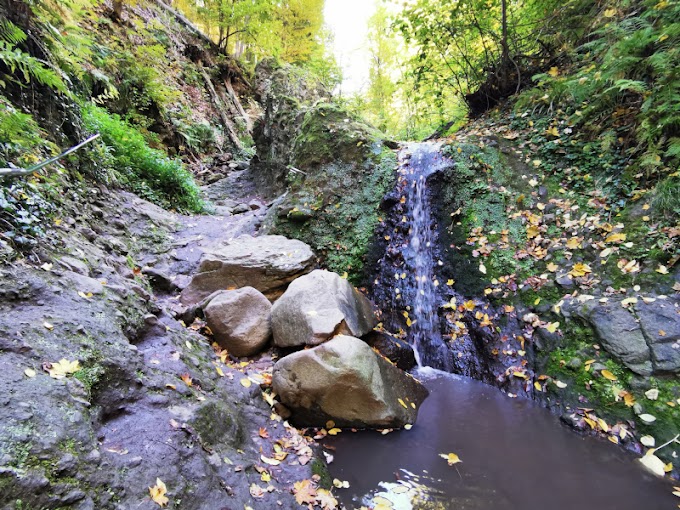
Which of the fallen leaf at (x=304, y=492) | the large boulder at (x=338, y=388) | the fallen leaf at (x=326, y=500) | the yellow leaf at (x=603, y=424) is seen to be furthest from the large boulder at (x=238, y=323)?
the yellow leaf at (x=603, y=424)

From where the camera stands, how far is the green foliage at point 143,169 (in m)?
7.28

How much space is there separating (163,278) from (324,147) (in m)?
4.43

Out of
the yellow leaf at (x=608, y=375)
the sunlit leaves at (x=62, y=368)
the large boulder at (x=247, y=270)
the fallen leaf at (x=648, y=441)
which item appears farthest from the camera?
the large boulder at (x=247, y=270)

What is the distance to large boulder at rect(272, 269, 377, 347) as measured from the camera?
13.1 ft

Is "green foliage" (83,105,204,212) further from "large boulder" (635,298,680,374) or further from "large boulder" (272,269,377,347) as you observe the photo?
"large boulder" (635,298,680,374)

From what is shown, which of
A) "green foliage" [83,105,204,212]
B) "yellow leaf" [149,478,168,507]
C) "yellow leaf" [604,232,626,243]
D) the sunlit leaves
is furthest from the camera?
"green foliage" [83,105,204,212]

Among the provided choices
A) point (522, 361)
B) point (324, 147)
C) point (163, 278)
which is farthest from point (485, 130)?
point (163, 278)

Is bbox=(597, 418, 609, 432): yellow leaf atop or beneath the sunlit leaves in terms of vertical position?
beneath

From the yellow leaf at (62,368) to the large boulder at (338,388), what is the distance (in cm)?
189

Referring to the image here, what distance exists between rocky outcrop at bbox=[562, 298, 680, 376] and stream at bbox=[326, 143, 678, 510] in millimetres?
930

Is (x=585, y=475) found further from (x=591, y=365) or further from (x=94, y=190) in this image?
(x=94, y=190)

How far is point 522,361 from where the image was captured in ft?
13.9

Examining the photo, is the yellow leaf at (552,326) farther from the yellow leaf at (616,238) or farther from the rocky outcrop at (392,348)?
the rocky outcrop at (392,348)

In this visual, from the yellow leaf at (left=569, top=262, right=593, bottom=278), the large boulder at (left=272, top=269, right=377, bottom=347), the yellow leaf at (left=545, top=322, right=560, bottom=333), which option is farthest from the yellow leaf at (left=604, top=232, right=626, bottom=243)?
the large boulder at (left=272, top=269, right=377, bottom=347)
